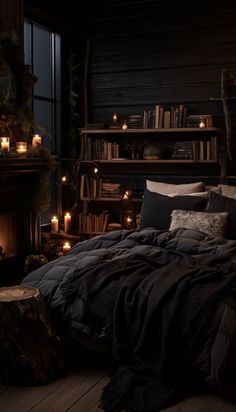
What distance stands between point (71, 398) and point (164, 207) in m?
2.15

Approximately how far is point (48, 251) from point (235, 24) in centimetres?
303

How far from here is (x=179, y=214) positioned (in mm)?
4316

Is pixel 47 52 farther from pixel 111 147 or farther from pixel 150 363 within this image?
pixel 150 363

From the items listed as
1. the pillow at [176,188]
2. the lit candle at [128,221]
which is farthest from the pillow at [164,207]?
the lit candle at [128,221]

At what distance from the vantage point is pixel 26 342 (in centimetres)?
280

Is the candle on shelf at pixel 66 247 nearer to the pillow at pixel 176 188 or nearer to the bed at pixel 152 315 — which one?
the pillow at pixel 176 188

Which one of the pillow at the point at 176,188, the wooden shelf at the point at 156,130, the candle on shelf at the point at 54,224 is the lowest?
the candle on shelf at the point at 54,224

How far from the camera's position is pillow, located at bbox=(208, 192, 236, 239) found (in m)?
4.17

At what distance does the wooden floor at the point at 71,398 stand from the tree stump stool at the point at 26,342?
61mm

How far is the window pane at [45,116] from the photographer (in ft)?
19.2

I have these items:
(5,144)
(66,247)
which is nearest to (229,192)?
(66,247)

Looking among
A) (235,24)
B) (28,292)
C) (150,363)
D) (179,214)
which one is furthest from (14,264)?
(235,24)

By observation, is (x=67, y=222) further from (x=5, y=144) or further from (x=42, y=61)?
(x=42, y=61)

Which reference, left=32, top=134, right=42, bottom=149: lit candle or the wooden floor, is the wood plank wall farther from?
the wooden floor
